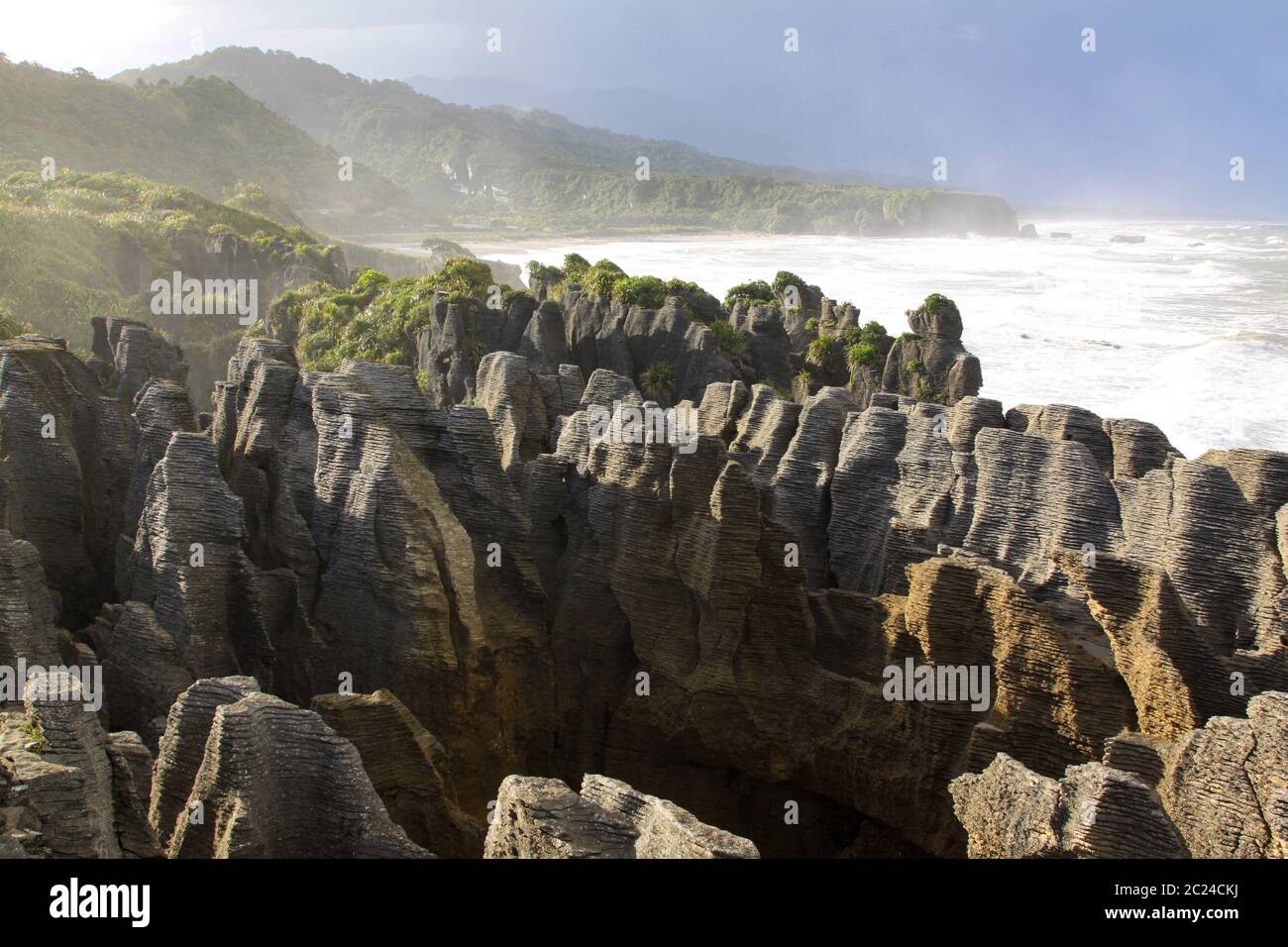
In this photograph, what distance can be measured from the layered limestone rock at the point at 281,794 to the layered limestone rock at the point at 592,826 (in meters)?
0.84

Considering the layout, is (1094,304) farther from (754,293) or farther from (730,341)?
(730,341)

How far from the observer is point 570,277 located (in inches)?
1688

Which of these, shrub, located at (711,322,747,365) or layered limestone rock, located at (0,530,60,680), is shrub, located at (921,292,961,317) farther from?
layered limestone rock, located at (0,530,60,680)

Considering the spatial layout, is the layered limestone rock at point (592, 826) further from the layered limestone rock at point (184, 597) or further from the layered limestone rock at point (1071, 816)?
the layered limestone rock at point (184, 597)

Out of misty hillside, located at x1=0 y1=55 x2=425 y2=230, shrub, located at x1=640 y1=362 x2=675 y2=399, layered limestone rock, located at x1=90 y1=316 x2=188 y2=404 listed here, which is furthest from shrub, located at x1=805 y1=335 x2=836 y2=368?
misty hillside, located at x1=0 y1=55 x2=425 y2=230

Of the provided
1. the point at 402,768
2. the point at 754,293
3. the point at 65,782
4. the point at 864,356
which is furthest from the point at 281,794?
the point at 754,293

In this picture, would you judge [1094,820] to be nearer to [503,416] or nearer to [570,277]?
[503,416]

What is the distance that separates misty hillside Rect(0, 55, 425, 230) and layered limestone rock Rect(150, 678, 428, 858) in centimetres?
8172

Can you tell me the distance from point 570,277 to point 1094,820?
37168 millimetres

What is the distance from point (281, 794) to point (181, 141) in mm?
113240

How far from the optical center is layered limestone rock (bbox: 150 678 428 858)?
26.3 feet

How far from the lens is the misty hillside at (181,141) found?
89500mm

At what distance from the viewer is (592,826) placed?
25.0 ft
